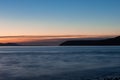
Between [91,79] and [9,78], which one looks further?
[9,78]

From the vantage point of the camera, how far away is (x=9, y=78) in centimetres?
2695

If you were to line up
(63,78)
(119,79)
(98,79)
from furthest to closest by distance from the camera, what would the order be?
1. (63,78)
2. (98,79)
3. (119,79)

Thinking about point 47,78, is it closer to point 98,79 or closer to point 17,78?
point 17,78

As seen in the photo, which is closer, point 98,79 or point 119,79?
point 119,79

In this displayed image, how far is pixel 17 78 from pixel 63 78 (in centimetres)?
442

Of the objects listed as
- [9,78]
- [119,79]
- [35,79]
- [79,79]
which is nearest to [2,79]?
[9,78]

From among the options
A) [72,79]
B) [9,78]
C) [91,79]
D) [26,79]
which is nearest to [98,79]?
[91,79]

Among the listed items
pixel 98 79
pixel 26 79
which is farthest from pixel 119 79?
pixel 26 79

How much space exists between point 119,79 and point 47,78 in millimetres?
7432

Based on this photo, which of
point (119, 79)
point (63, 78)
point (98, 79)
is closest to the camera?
point (119, 79)

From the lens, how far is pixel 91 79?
2528cm

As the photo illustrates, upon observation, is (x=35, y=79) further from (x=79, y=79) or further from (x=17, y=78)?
(x=79, y=79)

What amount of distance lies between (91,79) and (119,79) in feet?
11.8

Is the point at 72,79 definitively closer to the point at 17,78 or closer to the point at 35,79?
the point at 35,79
